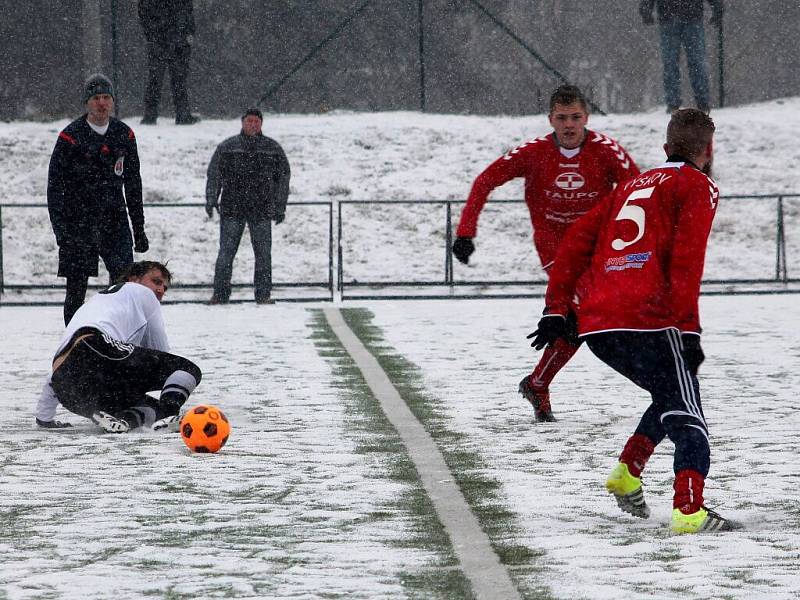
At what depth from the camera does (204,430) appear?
770cm

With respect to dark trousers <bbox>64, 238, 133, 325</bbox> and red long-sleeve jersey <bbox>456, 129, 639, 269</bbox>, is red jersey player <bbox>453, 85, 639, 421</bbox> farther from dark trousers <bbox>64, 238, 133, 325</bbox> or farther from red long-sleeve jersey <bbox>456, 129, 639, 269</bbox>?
dark trousers <bbox>64, 238, 133, 325</bbox>

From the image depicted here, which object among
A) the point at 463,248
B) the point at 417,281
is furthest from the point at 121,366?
the point at 417,281

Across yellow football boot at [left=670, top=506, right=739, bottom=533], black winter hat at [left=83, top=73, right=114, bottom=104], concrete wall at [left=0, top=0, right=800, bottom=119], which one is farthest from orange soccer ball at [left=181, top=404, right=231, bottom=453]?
concrete wall at [left=0, top=0, right=800, bottom=119]

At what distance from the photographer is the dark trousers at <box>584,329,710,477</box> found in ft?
19.3

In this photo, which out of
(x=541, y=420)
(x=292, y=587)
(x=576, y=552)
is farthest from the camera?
(x=541, y=420)

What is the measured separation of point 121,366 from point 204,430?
978 mm

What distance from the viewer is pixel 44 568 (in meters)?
5.31

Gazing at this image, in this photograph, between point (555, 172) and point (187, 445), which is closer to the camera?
point (187, 445)

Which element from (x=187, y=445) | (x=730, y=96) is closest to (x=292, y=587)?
(x=187, y=445)

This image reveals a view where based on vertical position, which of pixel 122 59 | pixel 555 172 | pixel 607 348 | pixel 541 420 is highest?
pixel 122 59

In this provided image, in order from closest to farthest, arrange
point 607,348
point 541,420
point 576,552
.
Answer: point 576,552
point 607,348
point 541,420

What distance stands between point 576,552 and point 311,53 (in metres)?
20.4

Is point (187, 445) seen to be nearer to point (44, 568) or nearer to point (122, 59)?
point (44, 568)

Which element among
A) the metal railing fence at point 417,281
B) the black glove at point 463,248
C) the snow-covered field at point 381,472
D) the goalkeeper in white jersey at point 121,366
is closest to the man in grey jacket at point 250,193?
the snow-covered field at point 381,472
